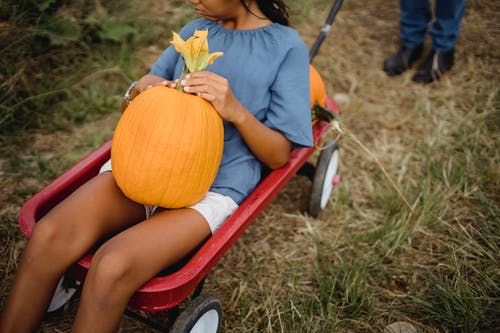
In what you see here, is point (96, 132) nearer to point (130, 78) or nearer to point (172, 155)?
point (130, 78)

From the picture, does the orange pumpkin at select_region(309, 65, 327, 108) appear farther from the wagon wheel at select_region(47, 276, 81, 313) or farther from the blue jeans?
the blue jeans

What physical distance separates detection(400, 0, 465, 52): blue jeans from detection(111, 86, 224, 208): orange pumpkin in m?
2.71

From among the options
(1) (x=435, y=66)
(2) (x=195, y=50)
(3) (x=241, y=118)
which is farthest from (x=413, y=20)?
(2) (x=195, y=50)

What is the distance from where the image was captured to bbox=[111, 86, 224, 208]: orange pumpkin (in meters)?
1.51

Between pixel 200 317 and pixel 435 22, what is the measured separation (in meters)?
3.18

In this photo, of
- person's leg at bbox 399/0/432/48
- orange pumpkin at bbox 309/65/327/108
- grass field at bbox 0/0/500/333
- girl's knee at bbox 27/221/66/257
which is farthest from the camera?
person's leg at bbox 399/0/432/48

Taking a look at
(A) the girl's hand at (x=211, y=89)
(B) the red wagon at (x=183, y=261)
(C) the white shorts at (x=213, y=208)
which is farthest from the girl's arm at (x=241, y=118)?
(C) the white shorts at (x=213, y=208)

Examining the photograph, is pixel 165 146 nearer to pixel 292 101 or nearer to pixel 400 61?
pixel 292 101

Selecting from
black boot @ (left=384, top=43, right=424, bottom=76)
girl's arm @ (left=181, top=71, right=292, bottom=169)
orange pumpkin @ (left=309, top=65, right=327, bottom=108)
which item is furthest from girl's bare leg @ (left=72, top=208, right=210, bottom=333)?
black boot @ (left=384, top=43, right=424, bottom=76)

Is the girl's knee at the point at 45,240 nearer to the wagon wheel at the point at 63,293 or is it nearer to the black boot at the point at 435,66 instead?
the wagon wheel at the point at 63,293

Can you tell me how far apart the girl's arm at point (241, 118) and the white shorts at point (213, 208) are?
0.24 meters

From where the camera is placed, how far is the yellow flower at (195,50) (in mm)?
1539

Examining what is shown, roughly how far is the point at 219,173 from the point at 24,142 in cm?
→ 168

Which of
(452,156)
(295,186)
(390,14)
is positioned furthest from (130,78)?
(390,14)
